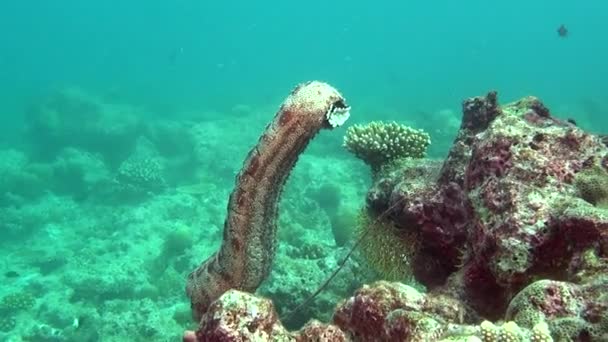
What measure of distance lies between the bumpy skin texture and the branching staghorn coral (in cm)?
254

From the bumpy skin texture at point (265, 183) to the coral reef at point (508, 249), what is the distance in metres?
1.07

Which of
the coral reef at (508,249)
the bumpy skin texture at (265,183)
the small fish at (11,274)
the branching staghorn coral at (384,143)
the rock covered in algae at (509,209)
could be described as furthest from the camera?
the small fish at (11,274)

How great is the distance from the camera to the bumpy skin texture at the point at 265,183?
12.0 ft

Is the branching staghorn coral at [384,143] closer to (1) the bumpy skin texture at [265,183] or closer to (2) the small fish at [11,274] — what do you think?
(1) the bumpy skin texture at [265,183]

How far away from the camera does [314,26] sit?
5369 inches

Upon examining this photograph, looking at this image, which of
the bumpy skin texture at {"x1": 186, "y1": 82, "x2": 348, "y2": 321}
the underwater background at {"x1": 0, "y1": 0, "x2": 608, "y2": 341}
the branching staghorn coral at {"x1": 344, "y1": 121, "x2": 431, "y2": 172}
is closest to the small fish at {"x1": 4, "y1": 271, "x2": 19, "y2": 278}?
the underwater background at {"x1": 0, "y1": 0, "x2": 608, "y2": 341}

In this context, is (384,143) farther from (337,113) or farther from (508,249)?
(508,249)

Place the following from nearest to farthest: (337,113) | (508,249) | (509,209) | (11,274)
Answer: (508,249) → (509,209) → (337,113) → (11,274)

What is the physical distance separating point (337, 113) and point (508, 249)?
1568mm

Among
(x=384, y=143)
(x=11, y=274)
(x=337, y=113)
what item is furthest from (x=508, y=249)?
(x=11, y=274)

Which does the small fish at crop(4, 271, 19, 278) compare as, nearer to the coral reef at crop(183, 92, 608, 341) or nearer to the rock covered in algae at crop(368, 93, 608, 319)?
the rock covered in algae at crop(368, 93, 608, 319)

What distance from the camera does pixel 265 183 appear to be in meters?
3.76

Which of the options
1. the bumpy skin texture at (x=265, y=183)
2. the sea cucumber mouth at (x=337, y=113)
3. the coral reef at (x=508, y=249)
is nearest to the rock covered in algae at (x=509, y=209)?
the coral reef at (x=508, y=249)

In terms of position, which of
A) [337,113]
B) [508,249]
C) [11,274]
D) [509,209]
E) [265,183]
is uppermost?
[337,113]
